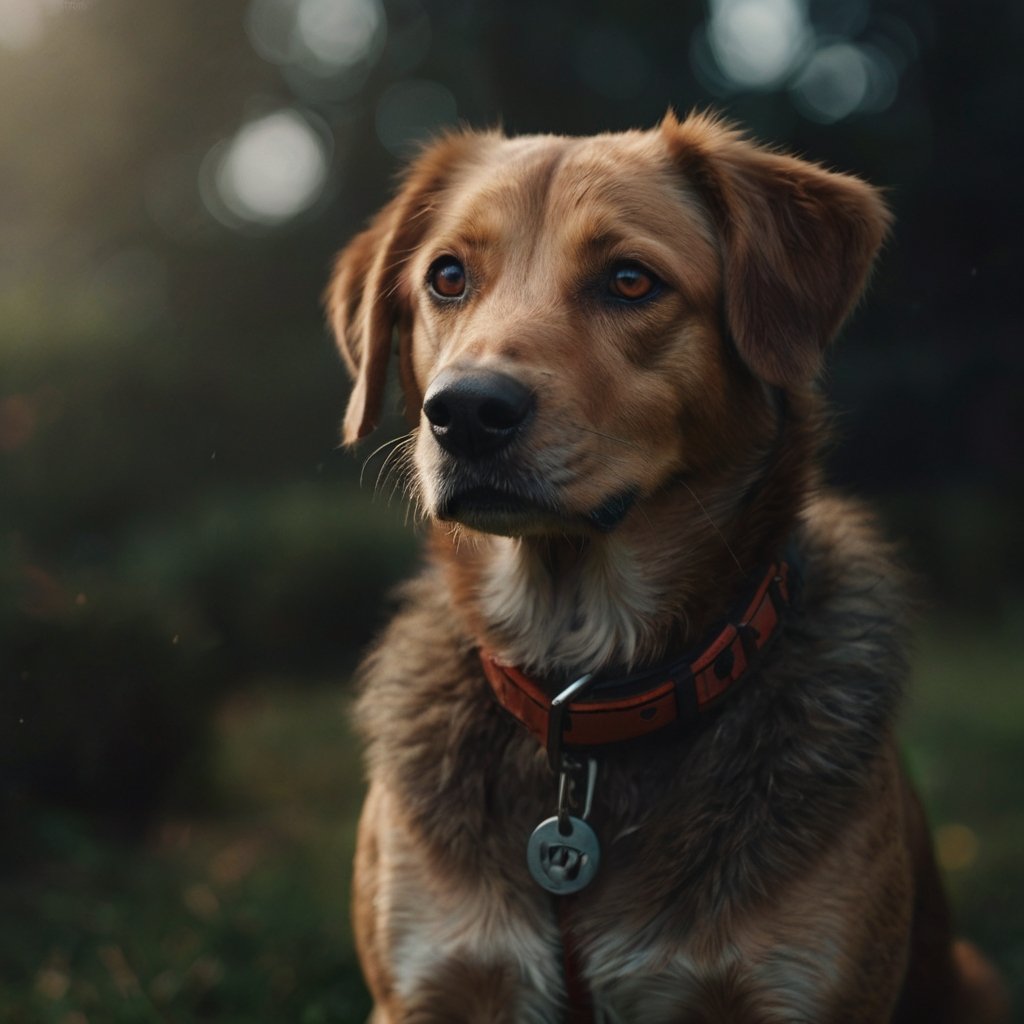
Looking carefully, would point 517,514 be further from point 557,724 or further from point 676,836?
point 676,836

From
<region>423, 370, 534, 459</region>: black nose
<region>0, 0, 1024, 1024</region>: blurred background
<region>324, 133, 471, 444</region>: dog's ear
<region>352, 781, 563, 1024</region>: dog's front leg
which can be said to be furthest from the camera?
<region>0, 0, 1024, 1024</region>: blurred background

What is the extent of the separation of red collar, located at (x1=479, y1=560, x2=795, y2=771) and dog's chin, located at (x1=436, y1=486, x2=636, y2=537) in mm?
368

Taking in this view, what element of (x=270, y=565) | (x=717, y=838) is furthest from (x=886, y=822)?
(x=270, y=565)

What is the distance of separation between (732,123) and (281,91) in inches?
294

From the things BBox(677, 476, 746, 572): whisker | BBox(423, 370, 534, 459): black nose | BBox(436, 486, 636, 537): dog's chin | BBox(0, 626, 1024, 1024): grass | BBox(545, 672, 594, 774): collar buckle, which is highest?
BBox(423, 370, 534, 459): black nose

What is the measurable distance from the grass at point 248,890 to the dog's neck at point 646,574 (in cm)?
151

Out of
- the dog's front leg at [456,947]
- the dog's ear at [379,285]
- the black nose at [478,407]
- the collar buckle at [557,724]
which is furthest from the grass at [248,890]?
the black nose at [478,407]

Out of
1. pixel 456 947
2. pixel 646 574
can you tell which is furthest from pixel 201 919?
pixel 646 574

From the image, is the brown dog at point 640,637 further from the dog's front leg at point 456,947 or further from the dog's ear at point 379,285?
the dog's ear at point 379,285

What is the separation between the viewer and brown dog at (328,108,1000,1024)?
2656 mm

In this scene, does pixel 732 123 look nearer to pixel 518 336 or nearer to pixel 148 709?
pixel 518 336

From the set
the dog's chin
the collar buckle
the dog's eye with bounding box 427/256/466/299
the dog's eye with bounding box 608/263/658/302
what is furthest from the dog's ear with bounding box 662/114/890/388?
the collar buckle

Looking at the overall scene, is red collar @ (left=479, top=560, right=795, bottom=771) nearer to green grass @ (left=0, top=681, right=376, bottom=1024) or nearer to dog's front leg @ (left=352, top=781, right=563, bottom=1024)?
dog's front leg @ (left=352, top=781, right=563, bottom=1024)

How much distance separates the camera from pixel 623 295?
287 cm
